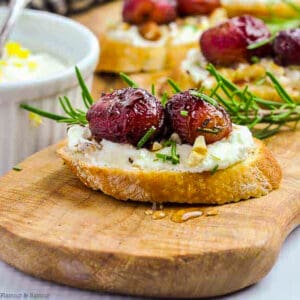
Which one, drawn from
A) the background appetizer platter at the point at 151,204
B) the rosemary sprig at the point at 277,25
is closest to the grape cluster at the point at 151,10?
the rosemary sprig at the point at 277,25

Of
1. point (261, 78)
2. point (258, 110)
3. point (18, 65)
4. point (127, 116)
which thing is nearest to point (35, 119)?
point (18, 65)

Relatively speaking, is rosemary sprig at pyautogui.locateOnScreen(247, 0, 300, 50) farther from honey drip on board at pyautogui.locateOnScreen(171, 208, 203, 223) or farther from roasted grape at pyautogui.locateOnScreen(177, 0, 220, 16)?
honey drip on board at pyautogui.locateOnScreen(171, 208, 203, 223)

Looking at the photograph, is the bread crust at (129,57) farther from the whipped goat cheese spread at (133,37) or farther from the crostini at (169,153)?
the crostini at (169,153)

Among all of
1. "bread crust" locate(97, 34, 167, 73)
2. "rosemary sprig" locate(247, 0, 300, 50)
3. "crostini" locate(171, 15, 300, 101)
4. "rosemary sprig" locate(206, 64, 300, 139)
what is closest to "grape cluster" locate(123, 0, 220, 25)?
"bread crust" locate(97, 34, 167, 73)

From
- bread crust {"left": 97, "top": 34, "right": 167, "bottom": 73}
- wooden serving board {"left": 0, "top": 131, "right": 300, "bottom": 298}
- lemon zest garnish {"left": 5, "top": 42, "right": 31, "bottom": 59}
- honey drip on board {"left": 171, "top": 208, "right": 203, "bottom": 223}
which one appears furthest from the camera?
bread crust {"left": 97, "top": 34, "right": 167, "bottom": 73}

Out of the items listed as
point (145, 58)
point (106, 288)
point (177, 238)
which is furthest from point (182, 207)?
point (145, 58)

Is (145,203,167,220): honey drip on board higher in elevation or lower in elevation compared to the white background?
higher

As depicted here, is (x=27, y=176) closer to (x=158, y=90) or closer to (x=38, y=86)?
(x=38, y=86)
